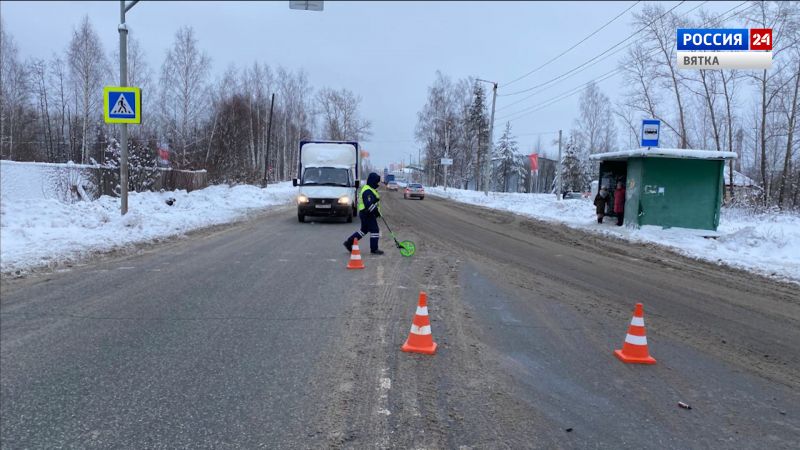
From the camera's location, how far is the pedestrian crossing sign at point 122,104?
14.0m

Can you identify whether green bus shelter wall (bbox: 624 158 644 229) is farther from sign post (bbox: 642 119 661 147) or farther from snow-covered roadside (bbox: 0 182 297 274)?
snow-covered roadside (bbox: 0 182 297 274)

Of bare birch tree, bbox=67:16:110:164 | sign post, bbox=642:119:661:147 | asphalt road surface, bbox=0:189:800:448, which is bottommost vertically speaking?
asphalt road surface, bbox=0:189:800:448

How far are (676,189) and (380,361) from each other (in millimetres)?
15605

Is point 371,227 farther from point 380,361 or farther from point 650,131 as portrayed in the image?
point 650,131

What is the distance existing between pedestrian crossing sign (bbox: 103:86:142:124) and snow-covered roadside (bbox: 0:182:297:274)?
2.68 metres

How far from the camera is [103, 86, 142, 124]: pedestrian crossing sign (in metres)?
14.0

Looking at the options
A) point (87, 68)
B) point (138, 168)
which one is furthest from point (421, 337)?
point (87, 68)

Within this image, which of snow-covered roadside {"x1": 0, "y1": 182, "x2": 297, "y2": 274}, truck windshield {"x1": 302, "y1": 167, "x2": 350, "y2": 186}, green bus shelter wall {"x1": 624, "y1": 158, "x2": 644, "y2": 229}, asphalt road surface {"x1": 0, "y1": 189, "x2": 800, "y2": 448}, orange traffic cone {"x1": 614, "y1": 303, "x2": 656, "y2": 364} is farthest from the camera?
truck windshield {"x1": 302, "y1": 167, "x2": 350, "y2": 186}

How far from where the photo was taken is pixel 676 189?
17.1 metres

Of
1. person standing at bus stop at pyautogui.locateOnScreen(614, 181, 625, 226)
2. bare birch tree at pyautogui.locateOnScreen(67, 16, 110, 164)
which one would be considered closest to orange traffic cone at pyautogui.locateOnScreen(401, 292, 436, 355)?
person standing at bus stop at pyautogui.locateOnScreen(614, 181, 625, 226)

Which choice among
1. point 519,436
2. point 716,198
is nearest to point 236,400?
point 519,436

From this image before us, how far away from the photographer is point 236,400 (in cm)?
394

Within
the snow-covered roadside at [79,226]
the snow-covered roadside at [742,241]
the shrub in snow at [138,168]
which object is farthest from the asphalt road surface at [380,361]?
the shrub in snow at [138,168]

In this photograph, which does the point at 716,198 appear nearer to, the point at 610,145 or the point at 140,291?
the point at 140,291
